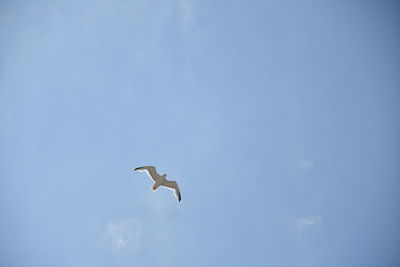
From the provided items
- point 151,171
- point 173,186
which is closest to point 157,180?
point 151,171

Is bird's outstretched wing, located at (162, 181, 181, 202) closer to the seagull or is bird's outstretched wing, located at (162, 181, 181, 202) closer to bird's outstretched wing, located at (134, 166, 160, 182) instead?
the seagull

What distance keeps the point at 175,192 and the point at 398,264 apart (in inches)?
1756

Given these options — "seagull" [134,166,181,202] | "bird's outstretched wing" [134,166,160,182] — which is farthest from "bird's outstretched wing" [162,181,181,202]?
"bird's outstretched wing" [134,166,160,182]

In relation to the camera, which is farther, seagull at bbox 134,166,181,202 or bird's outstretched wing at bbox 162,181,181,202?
bird's outstretched wing at bbox 162,181,181,202

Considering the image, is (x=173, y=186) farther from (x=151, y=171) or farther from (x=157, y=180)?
(x=151, y=171)

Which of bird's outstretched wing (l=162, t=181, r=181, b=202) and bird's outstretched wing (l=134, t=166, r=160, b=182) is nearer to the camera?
bird's outstretched wing (l=134, t=166, r=160, b=182)

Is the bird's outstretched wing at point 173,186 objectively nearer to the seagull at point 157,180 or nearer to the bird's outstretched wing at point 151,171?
the seagull at point 157,180

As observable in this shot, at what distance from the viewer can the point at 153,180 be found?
23.4 m

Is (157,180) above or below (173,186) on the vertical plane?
below

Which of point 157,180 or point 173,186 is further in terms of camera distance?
point 173,186

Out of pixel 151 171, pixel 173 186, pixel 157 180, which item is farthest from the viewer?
pixel 173 186

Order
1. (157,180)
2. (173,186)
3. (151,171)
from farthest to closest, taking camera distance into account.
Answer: (173,186), (157,180), (151,171)

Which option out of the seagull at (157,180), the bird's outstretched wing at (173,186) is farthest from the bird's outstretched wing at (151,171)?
the bird's outstretched wing at (173,186)

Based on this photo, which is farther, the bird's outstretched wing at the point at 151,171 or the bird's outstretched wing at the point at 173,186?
the bird's outstretched wing at the point at 173,186
